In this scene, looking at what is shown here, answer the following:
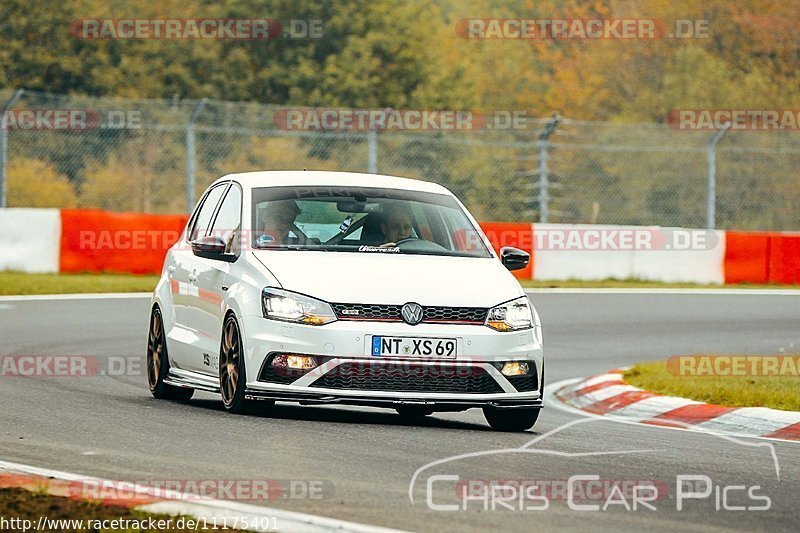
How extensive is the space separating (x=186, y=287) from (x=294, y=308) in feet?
5.92

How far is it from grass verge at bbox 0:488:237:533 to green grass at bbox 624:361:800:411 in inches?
245

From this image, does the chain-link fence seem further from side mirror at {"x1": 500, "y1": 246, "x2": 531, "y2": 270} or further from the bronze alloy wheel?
side mirror at {"x1": 500, "y1": 246, "x2": 531, "y2": 270}

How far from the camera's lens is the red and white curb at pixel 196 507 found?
636 centimetres

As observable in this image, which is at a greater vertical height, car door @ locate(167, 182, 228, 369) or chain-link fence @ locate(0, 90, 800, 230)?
chain-link fence @ locate(0, 90, 800, 230)

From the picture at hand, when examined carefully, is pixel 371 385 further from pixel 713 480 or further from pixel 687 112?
pixel 687 112

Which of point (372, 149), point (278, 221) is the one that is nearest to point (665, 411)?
point (278, 221)

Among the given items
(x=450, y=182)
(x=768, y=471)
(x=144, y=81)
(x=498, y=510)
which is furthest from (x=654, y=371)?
(x=144, y=81)

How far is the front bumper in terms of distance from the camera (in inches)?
377

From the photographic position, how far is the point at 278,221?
1070 cm

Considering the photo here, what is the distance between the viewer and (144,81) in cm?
5216

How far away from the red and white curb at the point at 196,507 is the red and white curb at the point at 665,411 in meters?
4.70

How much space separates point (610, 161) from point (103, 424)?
31682 mm

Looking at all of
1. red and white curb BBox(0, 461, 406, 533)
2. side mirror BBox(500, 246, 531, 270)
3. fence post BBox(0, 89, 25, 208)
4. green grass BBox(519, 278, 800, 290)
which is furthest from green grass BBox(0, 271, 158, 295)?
red and white curb BBox(0, 461, 406, 533)

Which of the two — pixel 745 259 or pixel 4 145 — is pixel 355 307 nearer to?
pixel 4 145
